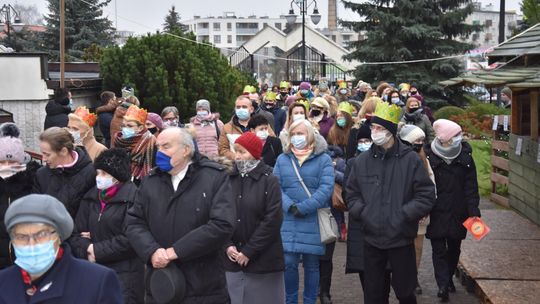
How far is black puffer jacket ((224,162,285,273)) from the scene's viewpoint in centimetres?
653

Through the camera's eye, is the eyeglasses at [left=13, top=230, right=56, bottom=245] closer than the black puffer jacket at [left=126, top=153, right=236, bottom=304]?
Yes

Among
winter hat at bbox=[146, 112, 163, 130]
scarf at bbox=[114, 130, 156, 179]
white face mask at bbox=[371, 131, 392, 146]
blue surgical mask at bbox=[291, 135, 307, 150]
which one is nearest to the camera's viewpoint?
white face mask at bbox=[371, 131, 392, 146]

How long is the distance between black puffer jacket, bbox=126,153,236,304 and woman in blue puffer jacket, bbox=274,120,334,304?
2.15 meters

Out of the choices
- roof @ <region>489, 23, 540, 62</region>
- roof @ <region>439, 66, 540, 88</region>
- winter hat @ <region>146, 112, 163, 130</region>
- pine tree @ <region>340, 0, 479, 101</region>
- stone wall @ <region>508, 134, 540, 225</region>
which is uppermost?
pine tree @ <region>340, 0, 479, 101</region>

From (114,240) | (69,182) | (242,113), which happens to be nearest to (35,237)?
(114,240)

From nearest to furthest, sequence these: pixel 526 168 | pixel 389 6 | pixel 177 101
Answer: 1. pixel 526 168
2. pixel 177 101
3. pixel 389 6

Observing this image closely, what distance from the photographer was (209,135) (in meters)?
12.0

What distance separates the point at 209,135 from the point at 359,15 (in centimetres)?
2380

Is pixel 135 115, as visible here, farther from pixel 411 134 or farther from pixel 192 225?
pixel 192 225

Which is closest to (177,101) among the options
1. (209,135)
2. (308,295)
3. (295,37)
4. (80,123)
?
(209,135)

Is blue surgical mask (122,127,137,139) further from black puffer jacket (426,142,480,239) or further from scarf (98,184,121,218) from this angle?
black puffer jacket (426,142,480,239)

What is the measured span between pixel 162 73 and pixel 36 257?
15.9 meters

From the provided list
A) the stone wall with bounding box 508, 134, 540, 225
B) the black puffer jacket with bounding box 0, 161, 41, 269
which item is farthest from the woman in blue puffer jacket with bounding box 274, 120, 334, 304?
the stone wall with bounding box 508, 134, 540, 225

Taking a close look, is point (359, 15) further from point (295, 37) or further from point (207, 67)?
point (295, 37)
